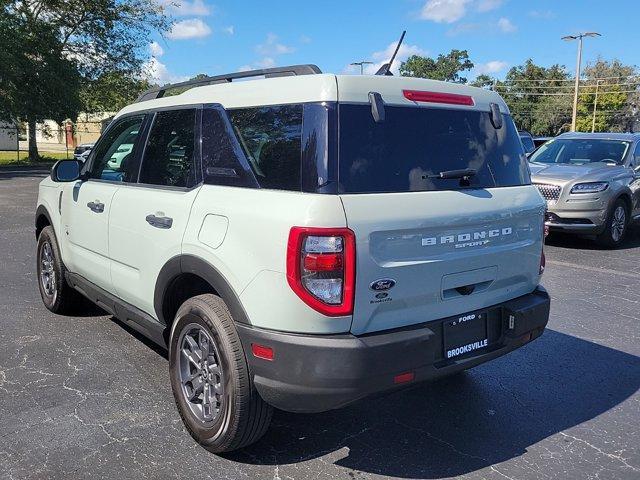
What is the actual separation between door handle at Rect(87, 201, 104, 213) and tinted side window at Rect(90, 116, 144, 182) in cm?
20

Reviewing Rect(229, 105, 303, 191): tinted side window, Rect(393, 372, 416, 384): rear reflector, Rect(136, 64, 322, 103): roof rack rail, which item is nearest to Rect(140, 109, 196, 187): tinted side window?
Rect(136, 64, 322, 103): roof rack rail

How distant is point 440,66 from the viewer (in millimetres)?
84188

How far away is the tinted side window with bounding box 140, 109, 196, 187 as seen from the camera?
3.30m

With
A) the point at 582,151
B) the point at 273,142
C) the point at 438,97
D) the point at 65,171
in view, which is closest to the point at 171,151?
the point at 273,142

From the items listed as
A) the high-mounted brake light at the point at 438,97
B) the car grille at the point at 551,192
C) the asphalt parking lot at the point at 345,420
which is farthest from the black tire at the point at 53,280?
the car grille at the point at 551,192

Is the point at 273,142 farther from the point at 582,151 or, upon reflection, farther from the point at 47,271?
the point at 582,151

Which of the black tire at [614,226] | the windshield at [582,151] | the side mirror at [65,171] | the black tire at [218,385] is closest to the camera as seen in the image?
the black tire at [218,385]

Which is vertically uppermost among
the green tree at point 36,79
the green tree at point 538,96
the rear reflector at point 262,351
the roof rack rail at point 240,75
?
the green tree at point 538,96

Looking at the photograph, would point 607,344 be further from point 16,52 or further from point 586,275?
point 16,52

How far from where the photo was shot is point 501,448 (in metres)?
3.12

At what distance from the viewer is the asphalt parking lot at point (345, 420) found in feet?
9.55

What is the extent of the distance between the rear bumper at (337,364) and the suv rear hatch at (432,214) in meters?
0.08

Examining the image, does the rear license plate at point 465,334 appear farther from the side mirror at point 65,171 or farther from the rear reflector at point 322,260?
the side mirror at point 65,171

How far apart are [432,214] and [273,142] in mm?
839
